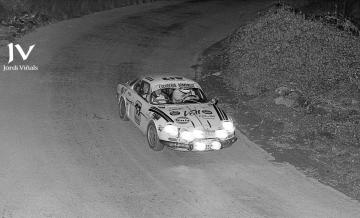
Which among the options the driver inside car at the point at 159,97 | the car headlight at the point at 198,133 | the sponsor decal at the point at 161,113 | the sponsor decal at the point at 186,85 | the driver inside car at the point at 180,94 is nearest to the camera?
the car headlight at the point at 198,133

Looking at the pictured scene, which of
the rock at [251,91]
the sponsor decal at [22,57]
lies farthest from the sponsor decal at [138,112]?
the sponsor decal at [22,57]

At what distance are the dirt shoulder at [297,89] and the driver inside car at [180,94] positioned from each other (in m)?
1.96

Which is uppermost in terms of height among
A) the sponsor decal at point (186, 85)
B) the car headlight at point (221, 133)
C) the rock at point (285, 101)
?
the sponsor decal at point (186, 85)

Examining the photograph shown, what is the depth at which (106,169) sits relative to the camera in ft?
36.6

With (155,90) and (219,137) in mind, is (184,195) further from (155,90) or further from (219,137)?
(155,90)

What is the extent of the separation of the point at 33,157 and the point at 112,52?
1185 centimetres

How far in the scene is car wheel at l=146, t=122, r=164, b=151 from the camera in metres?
12.1

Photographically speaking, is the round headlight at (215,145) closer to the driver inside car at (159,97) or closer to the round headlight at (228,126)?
the round headlight at (228,126)

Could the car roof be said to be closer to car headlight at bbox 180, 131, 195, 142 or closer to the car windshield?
the car windshield

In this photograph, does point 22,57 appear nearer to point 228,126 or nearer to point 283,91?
point 283,91

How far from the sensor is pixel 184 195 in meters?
10.1

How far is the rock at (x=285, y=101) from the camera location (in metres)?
16.1

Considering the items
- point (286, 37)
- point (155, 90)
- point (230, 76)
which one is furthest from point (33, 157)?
point (286, 37)

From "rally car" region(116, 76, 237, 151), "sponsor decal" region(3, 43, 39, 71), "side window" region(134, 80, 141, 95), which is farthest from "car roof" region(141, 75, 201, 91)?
"sponsor decal" region(3, 43, 39, 71)
